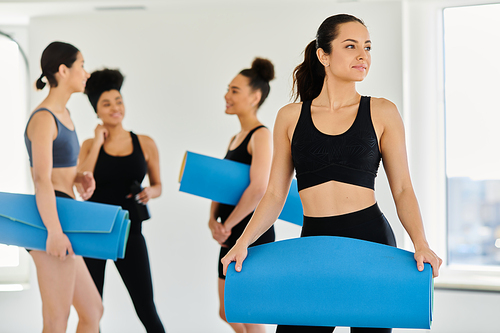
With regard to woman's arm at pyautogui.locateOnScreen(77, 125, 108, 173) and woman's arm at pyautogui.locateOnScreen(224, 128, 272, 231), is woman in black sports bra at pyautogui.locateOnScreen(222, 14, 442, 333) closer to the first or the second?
woman's arm at pyautogui.locateOnScreen(224, 128, 272, 231)

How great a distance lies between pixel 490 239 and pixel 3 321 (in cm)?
311

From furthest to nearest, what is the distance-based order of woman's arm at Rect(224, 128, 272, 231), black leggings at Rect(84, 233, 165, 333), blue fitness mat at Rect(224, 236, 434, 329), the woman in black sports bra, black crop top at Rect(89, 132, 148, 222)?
black crop top at Rect(89, 132, 148, 222)
black leggings at Rect(84, 233, 165, 333)
woman's arm at Rect(224, 128, 272, 231)
the woman in black sports bra
blue fitness mat at Rect(224, 236, 434, 329)

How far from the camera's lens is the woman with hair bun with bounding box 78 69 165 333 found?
263 centimetres

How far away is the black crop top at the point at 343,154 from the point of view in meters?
1.47

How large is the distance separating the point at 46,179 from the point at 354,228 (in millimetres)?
1372

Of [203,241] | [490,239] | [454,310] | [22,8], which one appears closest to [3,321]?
[203,241]

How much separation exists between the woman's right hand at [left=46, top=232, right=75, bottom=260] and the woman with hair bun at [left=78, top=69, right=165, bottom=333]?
1.70 ft

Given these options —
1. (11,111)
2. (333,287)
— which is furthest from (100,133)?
(333,287)

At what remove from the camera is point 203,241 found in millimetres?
3152

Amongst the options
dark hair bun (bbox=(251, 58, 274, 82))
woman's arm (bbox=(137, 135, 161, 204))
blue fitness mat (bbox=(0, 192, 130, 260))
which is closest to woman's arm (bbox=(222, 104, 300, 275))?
blue fitness mat (bbox=(0, 192, 130, 260))

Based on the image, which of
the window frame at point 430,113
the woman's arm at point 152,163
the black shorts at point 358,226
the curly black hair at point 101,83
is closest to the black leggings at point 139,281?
the woman's arm at point 152,163

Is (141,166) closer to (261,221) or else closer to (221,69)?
(221,69)

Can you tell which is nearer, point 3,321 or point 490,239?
point 490,239

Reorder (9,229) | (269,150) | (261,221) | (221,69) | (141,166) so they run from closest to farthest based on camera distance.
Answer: (261,221), (9,229), (269,150), (141,166), (221,69)
